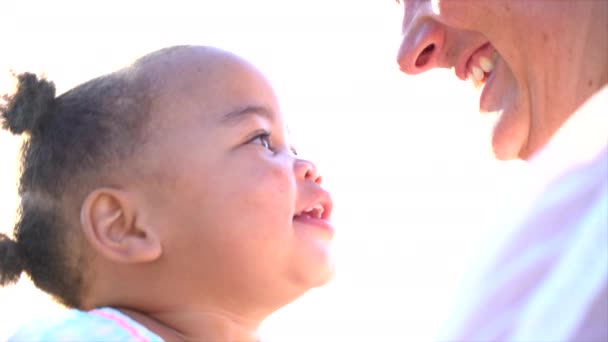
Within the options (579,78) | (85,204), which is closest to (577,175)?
(579,78)

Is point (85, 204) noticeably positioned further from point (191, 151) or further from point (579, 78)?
point (579, 78)

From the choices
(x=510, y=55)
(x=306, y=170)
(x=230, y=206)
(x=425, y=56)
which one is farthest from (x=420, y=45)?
(x=230, y=206)

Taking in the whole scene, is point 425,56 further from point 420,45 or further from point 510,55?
point 510,55

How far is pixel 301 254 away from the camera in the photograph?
1.42 m

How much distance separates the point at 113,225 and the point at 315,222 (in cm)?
34

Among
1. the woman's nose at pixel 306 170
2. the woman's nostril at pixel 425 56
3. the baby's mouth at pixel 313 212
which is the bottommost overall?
the baby's mouth at pixel 313 212

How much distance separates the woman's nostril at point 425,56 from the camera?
5.30ft

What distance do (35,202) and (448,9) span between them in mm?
806

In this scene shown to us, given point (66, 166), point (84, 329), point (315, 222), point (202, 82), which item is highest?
point (202, 82)

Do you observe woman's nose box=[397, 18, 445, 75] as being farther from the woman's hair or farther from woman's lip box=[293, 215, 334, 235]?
the woman's hair

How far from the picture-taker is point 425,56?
162 centimetres

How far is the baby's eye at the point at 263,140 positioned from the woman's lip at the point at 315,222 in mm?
137

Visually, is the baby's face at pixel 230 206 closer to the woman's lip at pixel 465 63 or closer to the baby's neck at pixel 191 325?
the baby's neck at pixel 191 325

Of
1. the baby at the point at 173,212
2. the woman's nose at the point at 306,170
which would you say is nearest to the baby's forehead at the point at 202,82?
the baby at the point at 173,212
